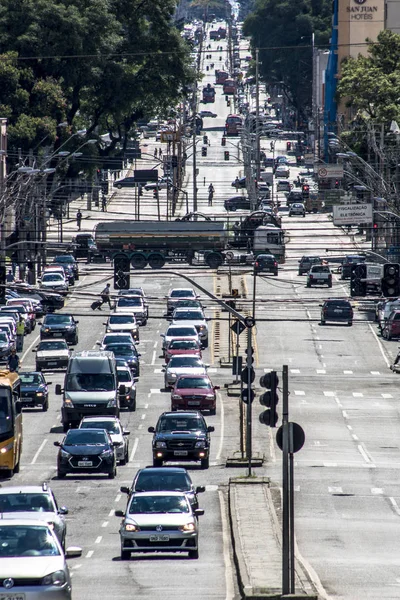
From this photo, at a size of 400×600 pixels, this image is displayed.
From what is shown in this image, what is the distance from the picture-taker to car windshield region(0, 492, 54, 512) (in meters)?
29.4

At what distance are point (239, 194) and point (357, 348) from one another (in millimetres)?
75451

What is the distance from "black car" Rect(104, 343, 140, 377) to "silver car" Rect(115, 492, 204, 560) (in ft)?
116

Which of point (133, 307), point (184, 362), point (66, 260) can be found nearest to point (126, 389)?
point (184, 362)

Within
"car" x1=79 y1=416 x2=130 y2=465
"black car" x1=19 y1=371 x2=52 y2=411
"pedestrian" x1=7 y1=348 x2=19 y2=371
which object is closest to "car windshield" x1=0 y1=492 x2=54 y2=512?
"car" x1=79 y1=416 x2=130 y2=465

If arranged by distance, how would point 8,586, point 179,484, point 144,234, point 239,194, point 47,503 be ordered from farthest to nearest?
point 239,194, point 144,234, point 179,484, point 47,503, point 8,586

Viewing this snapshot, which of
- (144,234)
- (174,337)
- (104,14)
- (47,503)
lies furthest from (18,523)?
(104,14)

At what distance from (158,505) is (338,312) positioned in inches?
2068

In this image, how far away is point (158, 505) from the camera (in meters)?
30.2

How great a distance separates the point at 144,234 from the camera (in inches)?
3728

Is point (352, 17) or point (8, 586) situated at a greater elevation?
point (352, 17)

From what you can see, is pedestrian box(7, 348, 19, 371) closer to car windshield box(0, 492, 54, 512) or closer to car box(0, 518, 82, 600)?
car windshield box(0, 492, 54, 512)

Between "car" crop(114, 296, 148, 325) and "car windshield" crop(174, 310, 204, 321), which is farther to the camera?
"car" crop(114, 296, 148, 325)

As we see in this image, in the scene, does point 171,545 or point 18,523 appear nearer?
point 18,523

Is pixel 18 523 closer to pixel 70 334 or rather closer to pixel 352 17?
pixel 70 334
